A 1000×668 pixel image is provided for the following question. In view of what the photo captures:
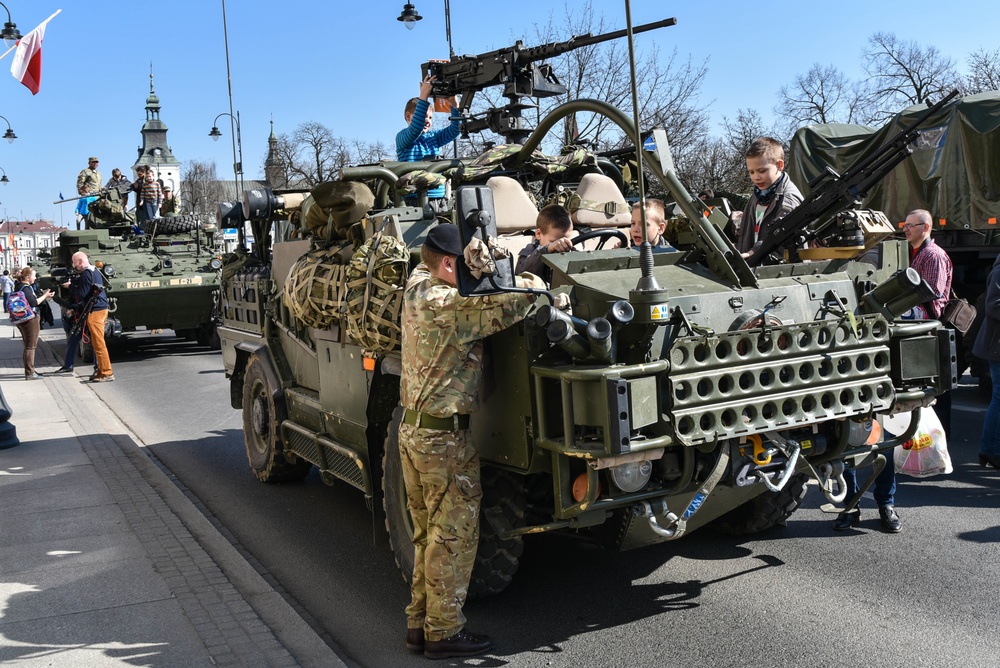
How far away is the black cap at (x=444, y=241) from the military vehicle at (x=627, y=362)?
0.38 feet

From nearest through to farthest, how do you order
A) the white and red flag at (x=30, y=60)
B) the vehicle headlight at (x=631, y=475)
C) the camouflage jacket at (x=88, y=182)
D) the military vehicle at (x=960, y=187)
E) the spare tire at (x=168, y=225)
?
the vehicle headlight at (x=631, y=475), the military vehicle at (x=960, y=187), the white and red flag at (x=30, y=60), the spare tire at (x=168, y=225), the camouflage jacket at (x=88, y=182)

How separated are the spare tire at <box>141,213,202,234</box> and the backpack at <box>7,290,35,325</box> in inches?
186

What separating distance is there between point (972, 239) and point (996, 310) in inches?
162

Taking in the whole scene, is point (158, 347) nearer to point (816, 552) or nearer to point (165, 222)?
point (165, 222)

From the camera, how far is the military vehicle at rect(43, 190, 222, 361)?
17.4 metres

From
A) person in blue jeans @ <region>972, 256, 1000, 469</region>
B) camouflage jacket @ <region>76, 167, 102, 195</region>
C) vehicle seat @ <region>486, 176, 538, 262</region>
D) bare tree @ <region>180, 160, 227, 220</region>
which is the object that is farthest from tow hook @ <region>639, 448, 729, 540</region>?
bare tree @ <region>180, 160, 227, 220</region>

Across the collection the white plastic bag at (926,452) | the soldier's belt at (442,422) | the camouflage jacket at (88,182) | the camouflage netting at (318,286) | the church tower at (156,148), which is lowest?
the white plastic bag at (926,452)

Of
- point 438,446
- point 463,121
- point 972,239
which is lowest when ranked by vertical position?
point 438,446

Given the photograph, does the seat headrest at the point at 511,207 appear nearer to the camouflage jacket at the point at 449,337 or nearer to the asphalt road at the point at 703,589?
the camouflage jacket at the point at 449,337

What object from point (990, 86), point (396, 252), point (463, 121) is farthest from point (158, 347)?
point (990, 86)

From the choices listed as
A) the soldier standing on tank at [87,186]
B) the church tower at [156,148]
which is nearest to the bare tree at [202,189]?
the church tower at [156,148]

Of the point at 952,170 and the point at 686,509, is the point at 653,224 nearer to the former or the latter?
the point at 686,509

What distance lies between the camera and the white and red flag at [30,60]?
13.1m

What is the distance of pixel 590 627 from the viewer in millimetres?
4738
